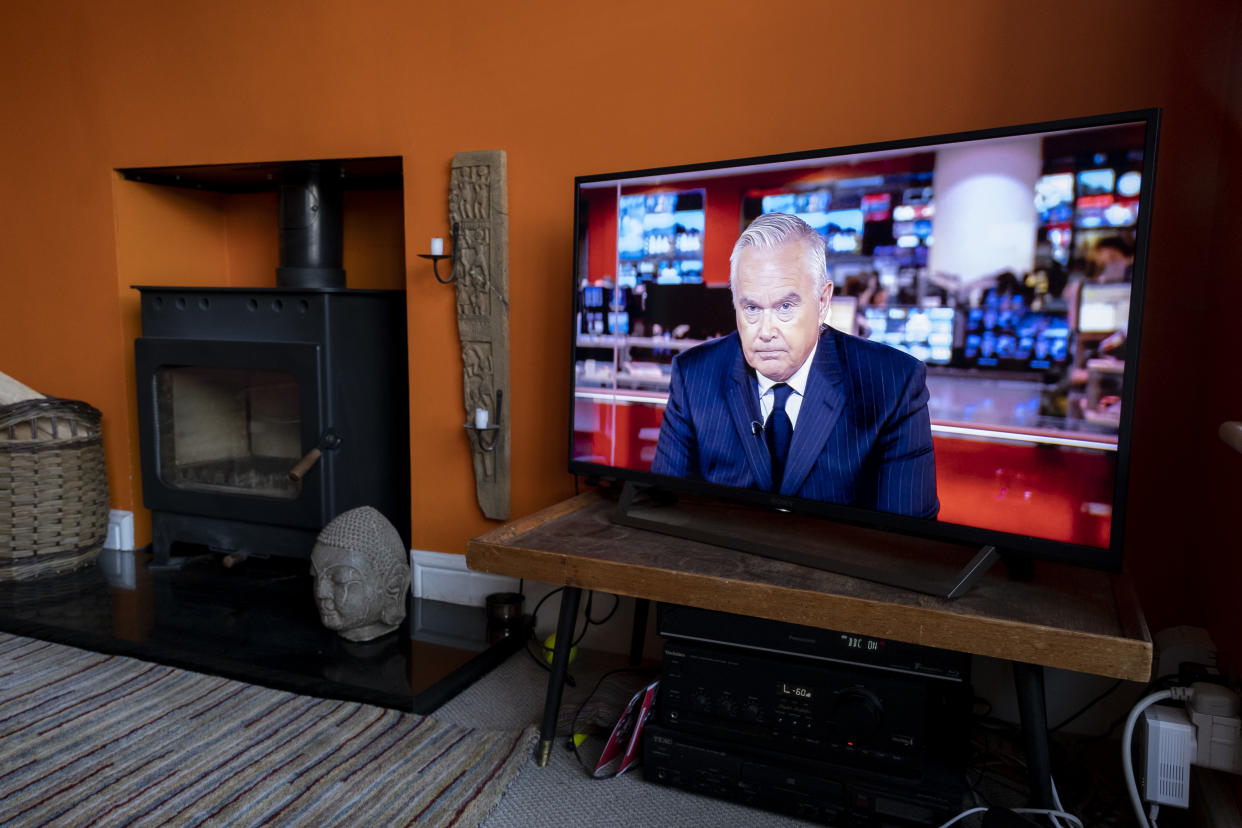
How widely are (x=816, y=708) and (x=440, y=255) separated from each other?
1436 millimetres

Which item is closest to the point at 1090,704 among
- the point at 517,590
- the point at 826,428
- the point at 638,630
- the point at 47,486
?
the point at 826,428

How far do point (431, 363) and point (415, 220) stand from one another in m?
0.41

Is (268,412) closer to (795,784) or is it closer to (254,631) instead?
(254,631)

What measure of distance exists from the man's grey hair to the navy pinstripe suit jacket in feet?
0.37

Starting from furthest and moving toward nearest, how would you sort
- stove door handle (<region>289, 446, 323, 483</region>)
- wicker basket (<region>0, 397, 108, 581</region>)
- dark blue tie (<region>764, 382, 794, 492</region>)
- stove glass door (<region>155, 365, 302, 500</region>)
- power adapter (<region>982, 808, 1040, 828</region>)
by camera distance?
stove glass door (<region>155, 365, 302, 500</region>) → wicker basket (<region>0, 397, 108, 581</region>) → stove door handle (<region>289, 446, 323, 483</region>) → dark blue tie (<region>764, 382, 794, 492</region>) → power adapter (<region>982, 808, 1040, 828</region>)

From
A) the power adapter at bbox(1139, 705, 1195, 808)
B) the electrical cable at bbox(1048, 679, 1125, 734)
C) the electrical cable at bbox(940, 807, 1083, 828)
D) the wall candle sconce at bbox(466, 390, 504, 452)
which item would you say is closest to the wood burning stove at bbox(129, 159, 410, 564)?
the wall candle sconce at bbox(466, 390, 504, 452)

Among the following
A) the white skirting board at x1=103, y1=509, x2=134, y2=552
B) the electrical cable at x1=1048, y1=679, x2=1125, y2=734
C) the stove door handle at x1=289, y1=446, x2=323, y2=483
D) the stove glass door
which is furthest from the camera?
the white skirting board at x1=103, y1=509, x2=134, y2=552

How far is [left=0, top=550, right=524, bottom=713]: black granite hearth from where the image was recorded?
1851 millimetres

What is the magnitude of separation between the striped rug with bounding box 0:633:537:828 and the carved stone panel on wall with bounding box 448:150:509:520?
0.70 metres

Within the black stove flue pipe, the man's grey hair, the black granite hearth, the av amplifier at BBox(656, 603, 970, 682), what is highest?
the black stove flue pipe

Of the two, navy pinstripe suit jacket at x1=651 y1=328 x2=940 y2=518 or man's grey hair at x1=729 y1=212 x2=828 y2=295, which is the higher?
man's grey hair at x1=729 y1=212 x2=828 y2=295

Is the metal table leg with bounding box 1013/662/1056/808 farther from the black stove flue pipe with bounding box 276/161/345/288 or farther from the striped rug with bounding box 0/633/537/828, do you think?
the black stove flue pipe with bounding box 276/161/345/288

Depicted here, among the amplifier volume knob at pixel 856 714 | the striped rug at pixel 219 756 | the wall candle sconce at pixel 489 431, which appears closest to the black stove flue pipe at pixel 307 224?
the wall candle sconce at pixel 489 431

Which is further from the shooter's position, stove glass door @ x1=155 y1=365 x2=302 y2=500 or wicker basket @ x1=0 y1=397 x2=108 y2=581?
stove glass door @ x1=155 y1=365 x2=302 y2=500
